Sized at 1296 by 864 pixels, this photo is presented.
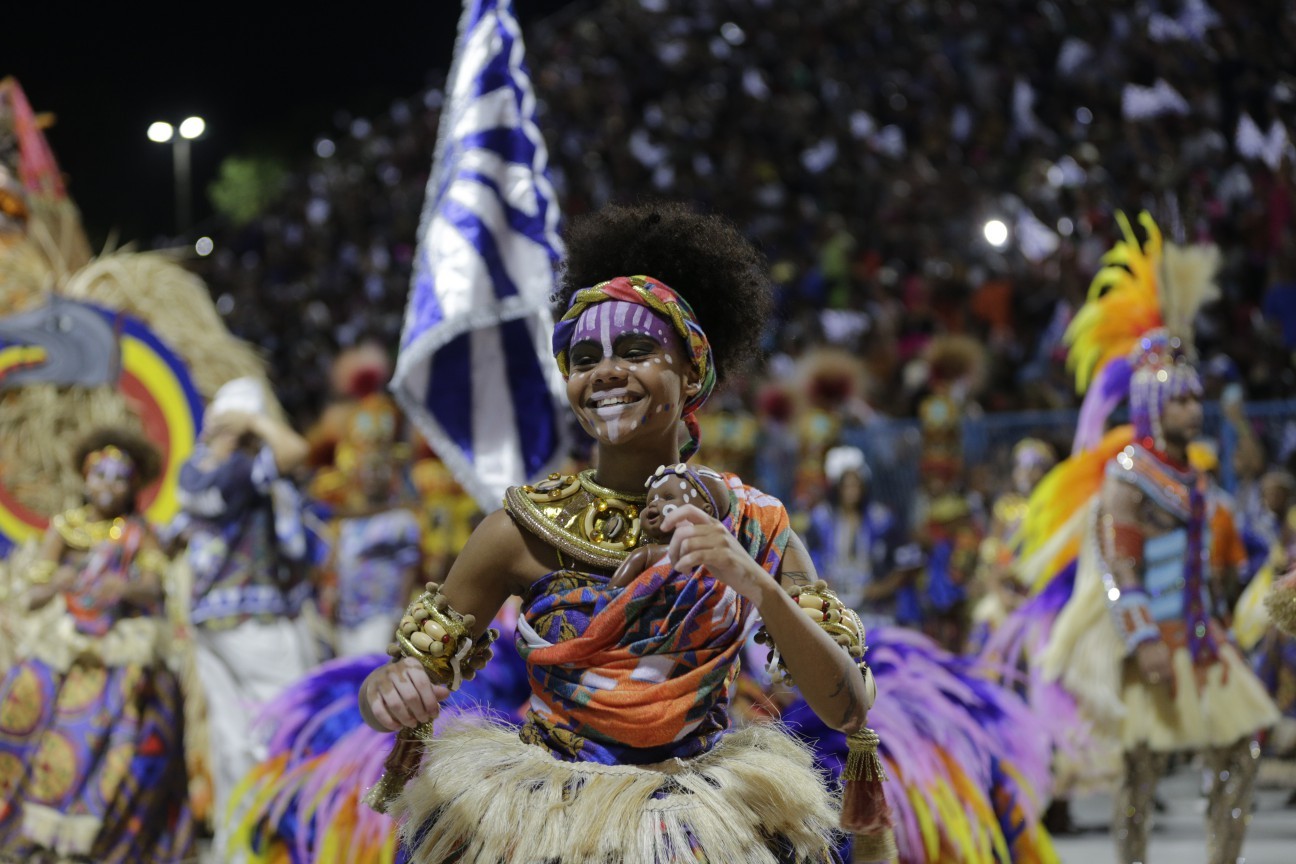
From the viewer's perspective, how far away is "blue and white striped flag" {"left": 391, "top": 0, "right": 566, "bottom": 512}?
492 centimetres

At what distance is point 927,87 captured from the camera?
16.2 meters

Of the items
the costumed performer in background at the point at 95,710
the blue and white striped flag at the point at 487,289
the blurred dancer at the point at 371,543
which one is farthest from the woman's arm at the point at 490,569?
the blurred dancer at the point at 371,543

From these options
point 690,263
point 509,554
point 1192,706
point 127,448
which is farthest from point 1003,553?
point 509,554

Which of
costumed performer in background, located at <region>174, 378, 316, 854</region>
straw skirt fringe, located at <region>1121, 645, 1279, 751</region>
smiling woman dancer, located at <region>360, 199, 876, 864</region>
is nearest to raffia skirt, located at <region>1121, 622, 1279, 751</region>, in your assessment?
straw skirt fringe, located at <region>1121, 645, 1279, 751</region>

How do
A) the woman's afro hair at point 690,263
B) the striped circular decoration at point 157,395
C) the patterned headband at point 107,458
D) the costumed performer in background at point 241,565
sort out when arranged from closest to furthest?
the woman's afro hair at point 690,263, the patterned headband at point 107,458, the costumed performer in background at point 241,565, the striped circular decoration at point 157,395

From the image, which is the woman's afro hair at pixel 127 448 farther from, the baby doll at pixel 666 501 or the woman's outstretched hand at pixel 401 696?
the baby doll at pixel 666 501

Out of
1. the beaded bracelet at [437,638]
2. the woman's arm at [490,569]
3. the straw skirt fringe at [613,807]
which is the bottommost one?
the straw skirt fringe at [613,807]

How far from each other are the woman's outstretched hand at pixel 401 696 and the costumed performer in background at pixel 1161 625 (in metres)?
3.62

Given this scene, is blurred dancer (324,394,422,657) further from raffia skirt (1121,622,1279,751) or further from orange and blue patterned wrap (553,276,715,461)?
orange and blue patterned wrap (553,276,715,461)

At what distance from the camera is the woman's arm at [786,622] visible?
2.36m

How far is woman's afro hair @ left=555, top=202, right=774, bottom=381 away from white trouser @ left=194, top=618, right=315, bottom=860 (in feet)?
15.2

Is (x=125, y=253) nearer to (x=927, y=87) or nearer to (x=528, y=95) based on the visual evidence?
(x=528, y=95)

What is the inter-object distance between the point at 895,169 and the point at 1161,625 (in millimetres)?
10554

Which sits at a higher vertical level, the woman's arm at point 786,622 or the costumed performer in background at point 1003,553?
the woman's arm at point 786,622
